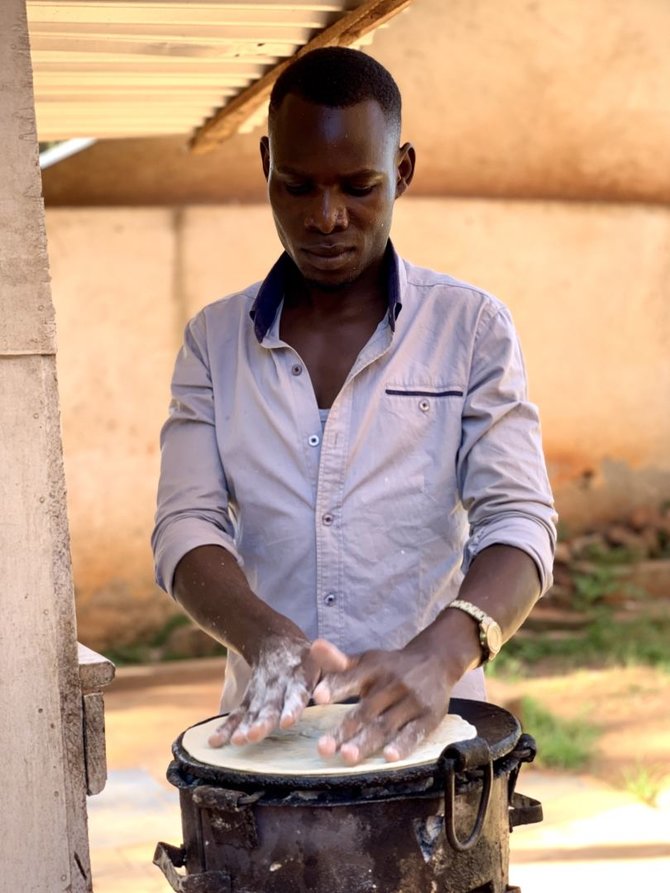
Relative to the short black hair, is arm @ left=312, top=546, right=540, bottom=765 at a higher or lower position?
lower

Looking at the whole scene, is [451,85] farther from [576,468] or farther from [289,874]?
[289,874]

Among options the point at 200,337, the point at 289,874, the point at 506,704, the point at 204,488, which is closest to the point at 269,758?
the point at 289,874

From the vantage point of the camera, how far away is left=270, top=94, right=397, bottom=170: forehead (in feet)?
7.75

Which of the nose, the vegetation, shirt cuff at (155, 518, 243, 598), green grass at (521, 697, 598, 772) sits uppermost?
the nose

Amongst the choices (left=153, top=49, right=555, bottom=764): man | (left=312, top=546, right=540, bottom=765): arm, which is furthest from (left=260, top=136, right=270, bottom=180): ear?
(left=312, top=546, right=540, bottom=765): arm

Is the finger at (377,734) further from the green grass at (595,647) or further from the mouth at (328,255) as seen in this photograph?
the green grass at (595,647)

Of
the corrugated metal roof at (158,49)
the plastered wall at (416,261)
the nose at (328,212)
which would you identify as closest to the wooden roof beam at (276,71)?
the corrugated metal roof at (158,49)

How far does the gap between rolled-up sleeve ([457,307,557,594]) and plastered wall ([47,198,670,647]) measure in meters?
5.26

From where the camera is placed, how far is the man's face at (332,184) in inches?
93.2

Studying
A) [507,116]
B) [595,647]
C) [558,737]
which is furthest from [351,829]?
[507,116]

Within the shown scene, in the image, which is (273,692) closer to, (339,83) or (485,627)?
(485,627)

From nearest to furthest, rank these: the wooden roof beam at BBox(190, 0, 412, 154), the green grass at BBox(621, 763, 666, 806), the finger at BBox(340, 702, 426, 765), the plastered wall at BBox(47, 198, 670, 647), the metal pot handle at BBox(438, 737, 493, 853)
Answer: the metal pot handle at BBox(438, 737, 493, 853) → the finger at BBox(340, 702, 426, 765) → the wooden roof beam at BBox(190, 0, 412, 154) → the green grass at BBox(621, 763, 666, 806) → the plastered wall at BBox(47, 198, 670, 647)

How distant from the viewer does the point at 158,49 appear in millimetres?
3615

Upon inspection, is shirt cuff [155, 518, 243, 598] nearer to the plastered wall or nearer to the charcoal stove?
the charcoal stove
